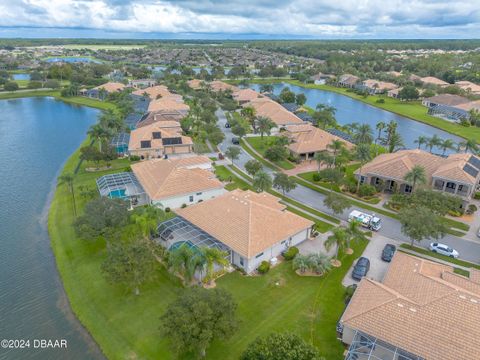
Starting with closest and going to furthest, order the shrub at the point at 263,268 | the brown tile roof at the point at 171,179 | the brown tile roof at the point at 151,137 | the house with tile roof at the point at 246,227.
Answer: the shrub at the point at 263,268 → the house with tile roof at the point at 246,227 → the brown tile roof at the point at 171,179 → the brown tile roof at the point at 151,137

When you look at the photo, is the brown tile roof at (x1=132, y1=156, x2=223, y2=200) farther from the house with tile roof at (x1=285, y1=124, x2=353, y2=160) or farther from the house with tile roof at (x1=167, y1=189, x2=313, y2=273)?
the house with tile roof at (x1=285, y1=124, x2=353, y2=160)

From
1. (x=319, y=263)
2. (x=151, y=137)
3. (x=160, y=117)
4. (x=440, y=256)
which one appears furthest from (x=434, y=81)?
(x=319, y=263)

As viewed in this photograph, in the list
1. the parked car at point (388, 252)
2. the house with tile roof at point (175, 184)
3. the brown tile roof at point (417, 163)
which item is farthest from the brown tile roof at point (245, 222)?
the brown tile roof at point (417, 163)

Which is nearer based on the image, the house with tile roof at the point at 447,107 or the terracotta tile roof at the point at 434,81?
the house with tile roof at the point at 447,107

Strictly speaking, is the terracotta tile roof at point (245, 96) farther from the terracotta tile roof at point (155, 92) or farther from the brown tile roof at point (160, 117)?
the brown tile roof at point (160, 117)

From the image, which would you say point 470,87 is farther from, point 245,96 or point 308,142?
point 308,142

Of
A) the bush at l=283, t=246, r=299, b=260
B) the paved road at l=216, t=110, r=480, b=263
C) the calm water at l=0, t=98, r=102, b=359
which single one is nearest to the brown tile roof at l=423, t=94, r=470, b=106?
the paved road at l=216, t=110, r=480, b=263
